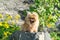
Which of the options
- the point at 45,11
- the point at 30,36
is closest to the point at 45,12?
the point at 45,11

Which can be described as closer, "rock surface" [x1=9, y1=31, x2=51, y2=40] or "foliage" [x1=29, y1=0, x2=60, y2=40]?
"rock surface" [x1=9, y1=31, x2=51, y2=40]

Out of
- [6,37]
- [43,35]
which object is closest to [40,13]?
[6,37]

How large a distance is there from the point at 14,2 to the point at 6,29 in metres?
5.86

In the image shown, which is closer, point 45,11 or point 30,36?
point 30,36

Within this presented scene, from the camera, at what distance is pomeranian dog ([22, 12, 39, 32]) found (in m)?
9.21

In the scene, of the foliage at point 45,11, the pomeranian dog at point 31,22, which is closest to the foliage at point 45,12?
the foliage at point 45,11

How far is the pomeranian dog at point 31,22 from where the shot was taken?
9.21m

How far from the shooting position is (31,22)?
952 centimetres

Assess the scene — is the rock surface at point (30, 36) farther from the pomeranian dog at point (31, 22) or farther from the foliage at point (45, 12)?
the foliage at point (45, 12)

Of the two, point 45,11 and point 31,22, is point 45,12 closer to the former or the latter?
point 45,11

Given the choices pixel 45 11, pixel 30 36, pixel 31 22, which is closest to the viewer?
pixel 30 36

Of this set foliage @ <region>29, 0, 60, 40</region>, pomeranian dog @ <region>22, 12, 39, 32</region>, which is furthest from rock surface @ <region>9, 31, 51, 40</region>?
foliage @ <region>29, 0, 60, 40</region>

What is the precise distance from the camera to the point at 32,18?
9.22m

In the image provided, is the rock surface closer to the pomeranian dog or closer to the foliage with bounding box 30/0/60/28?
the pomeranian dog
